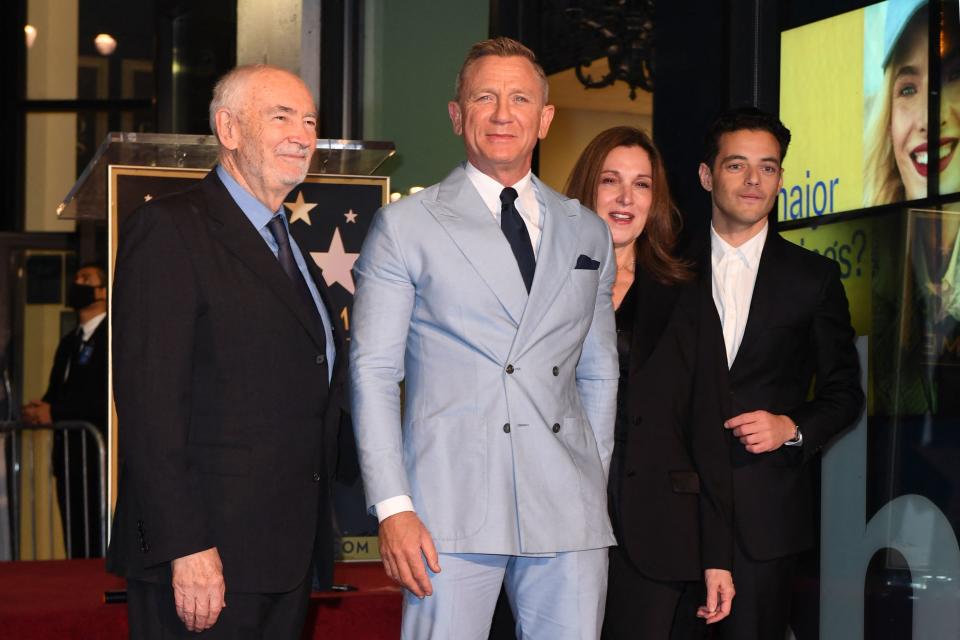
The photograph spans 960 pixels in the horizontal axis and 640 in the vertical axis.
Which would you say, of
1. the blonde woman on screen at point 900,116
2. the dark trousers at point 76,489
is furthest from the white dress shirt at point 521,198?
the dark trousers at point 76,489

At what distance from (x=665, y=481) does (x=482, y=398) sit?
684 millimetres

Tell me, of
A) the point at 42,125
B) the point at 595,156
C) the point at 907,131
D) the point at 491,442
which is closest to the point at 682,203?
the point at 907,131

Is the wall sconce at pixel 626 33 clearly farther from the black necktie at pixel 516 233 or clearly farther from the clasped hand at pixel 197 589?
the clasped hand at pixel 197 589

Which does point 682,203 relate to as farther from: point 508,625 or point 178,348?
point 178,348

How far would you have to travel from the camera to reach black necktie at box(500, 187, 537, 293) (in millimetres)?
2555

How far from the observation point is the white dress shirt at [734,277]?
3.28m

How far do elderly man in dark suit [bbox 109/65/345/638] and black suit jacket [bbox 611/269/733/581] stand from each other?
733 mm

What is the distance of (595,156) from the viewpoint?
10.4ft

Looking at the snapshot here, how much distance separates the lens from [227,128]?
2656 mm

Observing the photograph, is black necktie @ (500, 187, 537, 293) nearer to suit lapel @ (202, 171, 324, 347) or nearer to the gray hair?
suit lapel @ (202, 171, 324, 347)

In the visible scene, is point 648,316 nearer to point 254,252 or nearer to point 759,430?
point 759,430

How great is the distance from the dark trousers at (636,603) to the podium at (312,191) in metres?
1.57

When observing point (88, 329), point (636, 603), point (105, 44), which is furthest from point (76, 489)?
point (636, 603)

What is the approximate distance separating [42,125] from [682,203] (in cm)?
786
